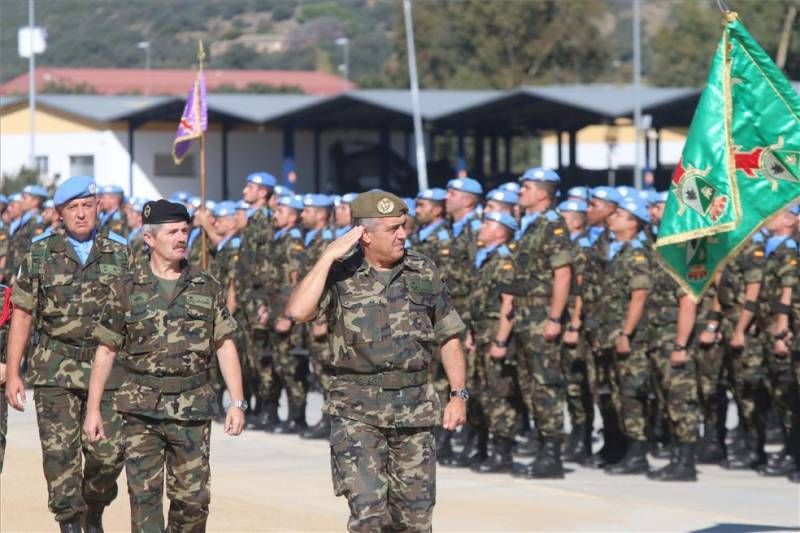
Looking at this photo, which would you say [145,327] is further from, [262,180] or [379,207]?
[262,180]

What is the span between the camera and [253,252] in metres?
16.4

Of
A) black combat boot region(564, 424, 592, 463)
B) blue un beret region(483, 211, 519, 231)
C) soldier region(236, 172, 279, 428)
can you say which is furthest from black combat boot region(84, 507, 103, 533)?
soldier region(236, 172, 279, 428)

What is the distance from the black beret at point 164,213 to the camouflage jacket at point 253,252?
25.4 ft

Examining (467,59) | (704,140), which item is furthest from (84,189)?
(467,59)

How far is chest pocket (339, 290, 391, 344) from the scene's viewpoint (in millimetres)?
8164

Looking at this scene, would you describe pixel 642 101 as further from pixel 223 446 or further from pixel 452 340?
pixel 452 340

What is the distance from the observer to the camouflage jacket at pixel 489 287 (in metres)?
12.8

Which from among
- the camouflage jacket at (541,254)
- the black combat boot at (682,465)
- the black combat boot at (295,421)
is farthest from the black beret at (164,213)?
the black combat boot at (295,421)

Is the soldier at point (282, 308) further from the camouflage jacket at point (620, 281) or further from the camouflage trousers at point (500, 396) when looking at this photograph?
the camouflage jacket at point (620, 281)

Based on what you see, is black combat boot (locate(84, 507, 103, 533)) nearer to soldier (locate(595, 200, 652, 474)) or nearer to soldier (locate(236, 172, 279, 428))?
soldier (locate(595, 200, 652, 474))

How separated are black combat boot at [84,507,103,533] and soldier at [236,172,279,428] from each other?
21.8 feet

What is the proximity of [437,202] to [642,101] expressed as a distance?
25.8 meters

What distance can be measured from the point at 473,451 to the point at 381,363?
5.83 meters

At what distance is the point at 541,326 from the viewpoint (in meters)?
12.7
